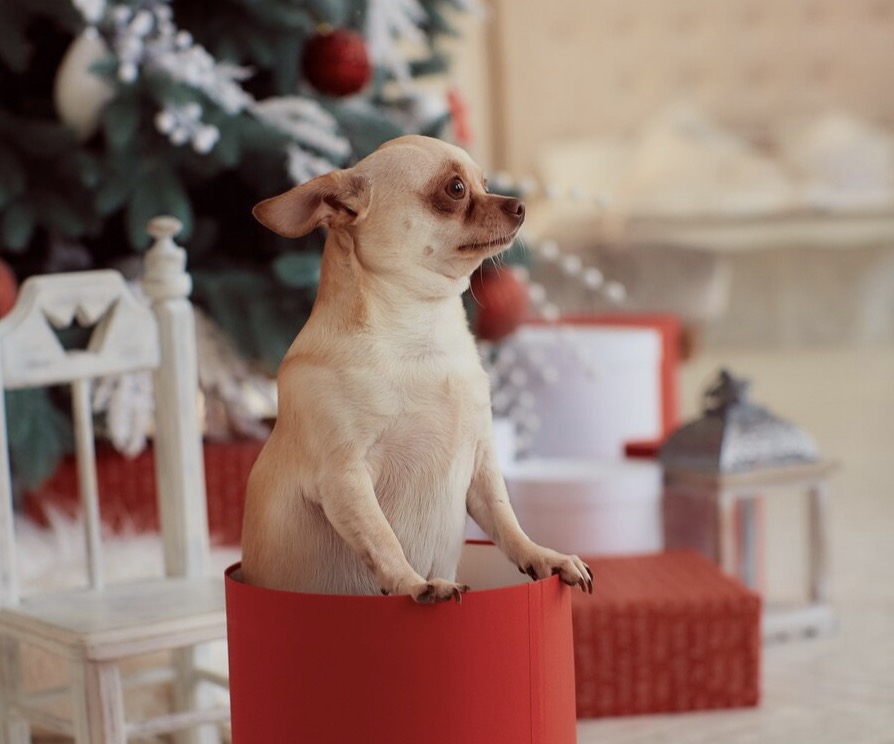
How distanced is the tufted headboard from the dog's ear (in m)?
4.43

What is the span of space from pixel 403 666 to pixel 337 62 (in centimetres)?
123

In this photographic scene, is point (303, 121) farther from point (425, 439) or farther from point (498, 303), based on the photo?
point (425, 439)

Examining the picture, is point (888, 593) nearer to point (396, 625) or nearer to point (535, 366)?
point (535, 366)

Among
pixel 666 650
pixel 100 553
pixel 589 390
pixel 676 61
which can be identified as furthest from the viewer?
pixel 676 61

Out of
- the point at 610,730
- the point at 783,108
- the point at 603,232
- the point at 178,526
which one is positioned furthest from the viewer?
the point at 783,108

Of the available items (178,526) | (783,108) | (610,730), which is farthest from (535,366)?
(783,108)

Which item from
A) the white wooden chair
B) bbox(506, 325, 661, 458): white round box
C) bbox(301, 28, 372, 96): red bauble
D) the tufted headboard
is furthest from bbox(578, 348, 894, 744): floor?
the tufted headboard

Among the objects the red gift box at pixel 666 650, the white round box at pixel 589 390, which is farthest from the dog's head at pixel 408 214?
the white round box at pixel 589 390

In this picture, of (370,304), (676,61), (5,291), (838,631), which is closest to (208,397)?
(5,291)

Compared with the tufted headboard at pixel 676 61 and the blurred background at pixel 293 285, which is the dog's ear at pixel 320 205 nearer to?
the blurred background at pixel 293 285

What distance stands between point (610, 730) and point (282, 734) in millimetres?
726

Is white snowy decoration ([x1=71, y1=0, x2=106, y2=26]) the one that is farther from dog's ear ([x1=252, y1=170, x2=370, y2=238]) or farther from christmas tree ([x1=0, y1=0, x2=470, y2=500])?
dog's ear ([x1=252, y1=170, x2=370, y2=238])

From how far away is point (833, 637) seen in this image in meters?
1.89

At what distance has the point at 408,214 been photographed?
0.93 meters
